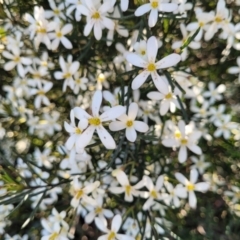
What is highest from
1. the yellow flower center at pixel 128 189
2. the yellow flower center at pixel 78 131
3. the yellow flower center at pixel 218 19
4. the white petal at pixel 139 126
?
the yellow flower center at pixel 218 19

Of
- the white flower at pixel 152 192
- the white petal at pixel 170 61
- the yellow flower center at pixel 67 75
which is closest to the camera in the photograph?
the white petal at pixel 170 61

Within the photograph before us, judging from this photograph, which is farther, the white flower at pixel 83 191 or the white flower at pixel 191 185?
the white flower at pixel 191 185

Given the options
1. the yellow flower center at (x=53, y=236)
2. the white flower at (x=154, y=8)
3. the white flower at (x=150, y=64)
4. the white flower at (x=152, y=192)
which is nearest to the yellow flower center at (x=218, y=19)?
the white flower at (x=154, y=8)

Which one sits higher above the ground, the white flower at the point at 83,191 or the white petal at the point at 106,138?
the white petal at the point at 106,138

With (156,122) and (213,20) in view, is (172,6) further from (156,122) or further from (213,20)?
(156,122)

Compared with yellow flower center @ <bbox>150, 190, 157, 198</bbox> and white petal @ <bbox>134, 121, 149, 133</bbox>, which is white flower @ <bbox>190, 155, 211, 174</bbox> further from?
white petal @ <bbox>134, 121, 149, 133</bbox>

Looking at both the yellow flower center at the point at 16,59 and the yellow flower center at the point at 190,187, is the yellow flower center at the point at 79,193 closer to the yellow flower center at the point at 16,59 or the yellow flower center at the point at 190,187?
the yellow flower center at the point at 190,187

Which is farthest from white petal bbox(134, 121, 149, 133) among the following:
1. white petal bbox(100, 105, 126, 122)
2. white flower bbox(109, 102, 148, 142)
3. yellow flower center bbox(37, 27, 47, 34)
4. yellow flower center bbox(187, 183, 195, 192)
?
yellow flower center bbox(37, 27, 47, 34)
